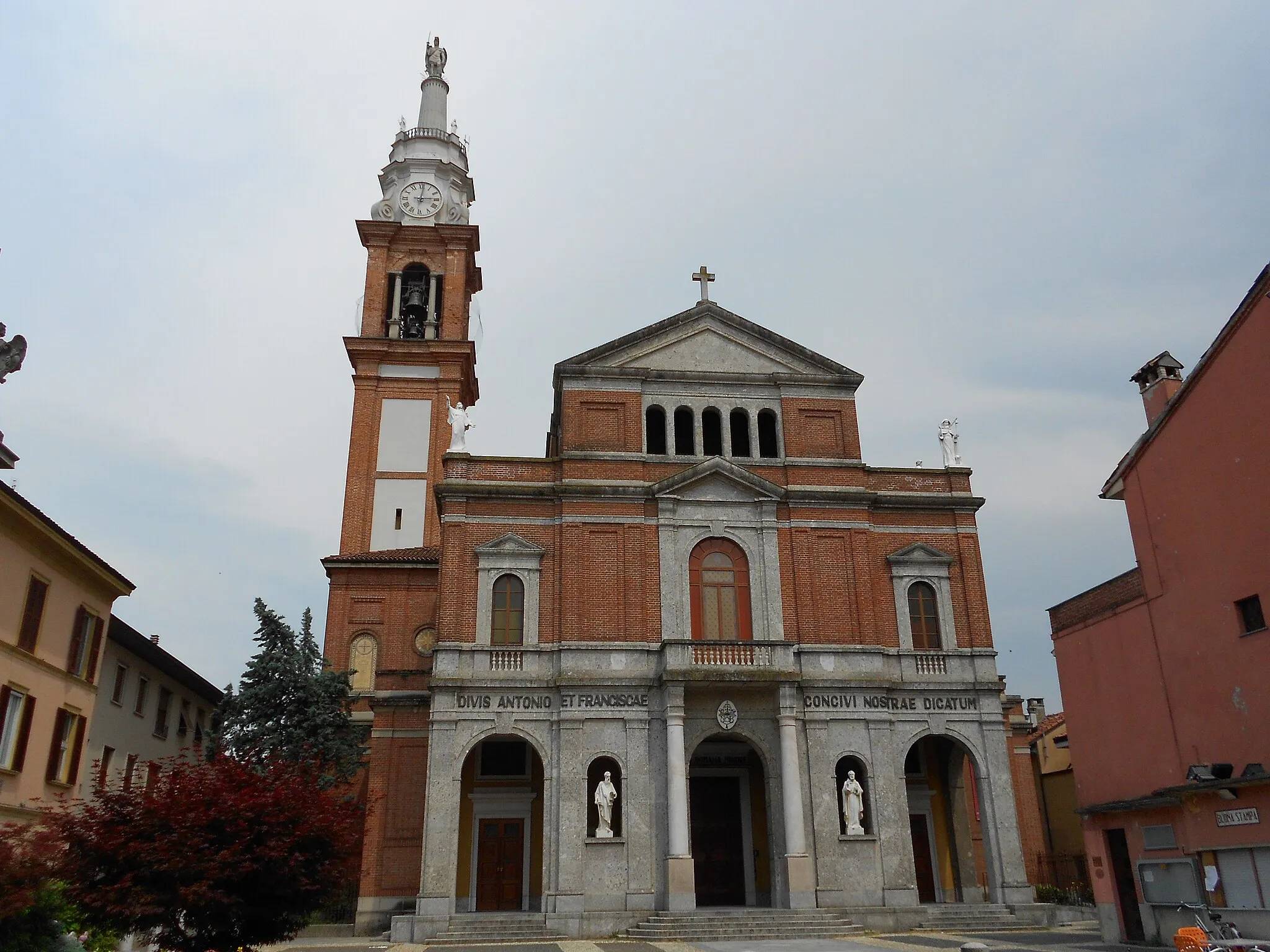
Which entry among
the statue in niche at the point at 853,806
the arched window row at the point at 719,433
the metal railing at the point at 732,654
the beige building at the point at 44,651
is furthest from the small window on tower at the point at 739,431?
the beige building at the point at 44,651

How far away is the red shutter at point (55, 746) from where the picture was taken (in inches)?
965

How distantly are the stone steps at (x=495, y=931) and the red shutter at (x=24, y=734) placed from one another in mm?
10244

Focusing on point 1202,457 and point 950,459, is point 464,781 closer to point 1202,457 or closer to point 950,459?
point 950,459

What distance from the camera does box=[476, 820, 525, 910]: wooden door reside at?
90.9 ft

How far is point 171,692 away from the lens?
3572cm

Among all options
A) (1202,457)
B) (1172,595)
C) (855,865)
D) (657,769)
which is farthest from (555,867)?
(1202,457)

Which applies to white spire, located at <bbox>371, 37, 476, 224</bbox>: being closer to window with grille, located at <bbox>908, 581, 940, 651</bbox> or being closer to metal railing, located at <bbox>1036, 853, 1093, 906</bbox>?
window with grille, located at <bbox>908, 581, 940, 651</bbox>

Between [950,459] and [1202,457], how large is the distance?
10687 millimetres

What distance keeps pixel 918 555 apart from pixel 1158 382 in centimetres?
847

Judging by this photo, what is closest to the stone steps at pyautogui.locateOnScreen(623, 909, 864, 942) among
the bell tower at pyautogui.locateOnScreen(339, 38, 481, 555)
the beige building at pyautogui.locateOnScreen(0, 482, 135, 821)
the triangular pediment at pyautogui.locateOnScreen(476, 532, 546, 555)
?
the triangular pediment at pyautogui.locateOnScreen(476, 532, 546, 555)

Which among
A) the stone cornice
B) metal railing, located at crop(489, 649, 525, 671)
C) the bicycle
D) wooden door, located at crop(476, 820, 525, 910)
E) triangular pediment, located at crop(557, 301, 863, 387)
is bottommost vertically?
the bicycle

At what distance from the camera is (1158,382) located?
23828 millimetres

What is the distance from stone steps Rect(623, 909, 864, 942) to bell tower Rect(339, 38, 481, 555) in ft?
62.4

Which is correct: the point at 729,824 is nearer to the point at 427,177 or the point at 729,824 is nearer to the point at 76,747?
the point at 76,747
